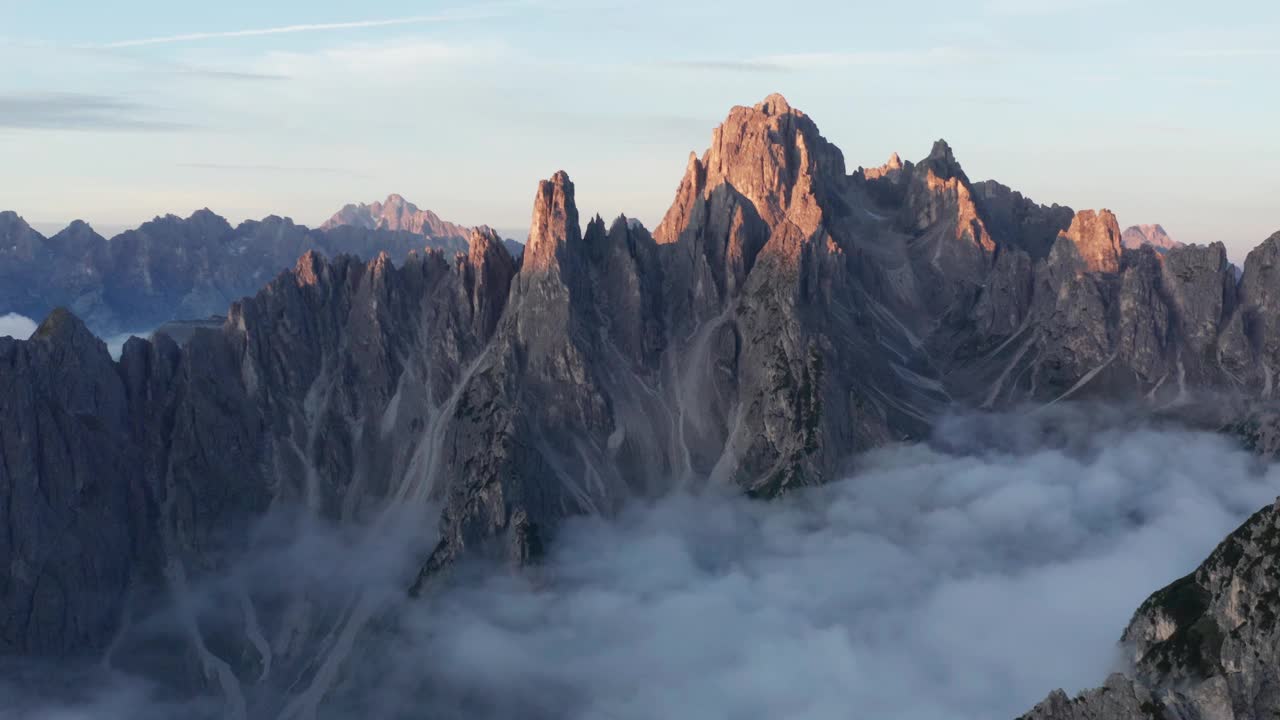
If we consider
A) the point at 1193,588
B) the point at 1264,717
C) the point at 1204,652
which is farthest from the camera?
the point at 1193,588

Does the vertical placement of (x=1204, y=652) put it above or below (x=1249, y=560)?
below

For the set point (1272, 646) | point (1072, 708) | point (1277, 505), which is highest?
point (1277, 505)

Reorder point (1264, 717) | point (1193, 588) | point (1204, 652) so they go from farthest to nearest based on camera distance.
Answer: point (1193, 588)
point (1204, 652)
point (1264, 717)

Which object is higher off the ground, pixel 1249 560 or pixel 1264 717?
pixel 1249 560

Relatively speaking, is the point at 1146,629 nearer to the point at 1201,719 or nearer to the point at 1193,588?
the point at 1193,588

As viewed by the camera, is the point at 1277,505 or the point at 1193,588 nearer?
the point at 1277,505

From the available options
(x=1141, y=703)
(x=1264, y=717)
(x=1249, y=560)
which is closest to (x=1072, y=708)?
(x=1141, y=703)

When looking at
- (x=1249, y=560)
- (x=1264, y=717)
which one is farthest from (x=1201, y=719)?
(x=1249, y=560)

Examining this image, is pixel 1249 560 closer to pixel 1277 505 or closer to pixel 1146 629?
pixel 1277 505

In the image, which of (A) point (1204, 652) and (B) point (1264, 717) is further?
(A) point (1204, 652)
